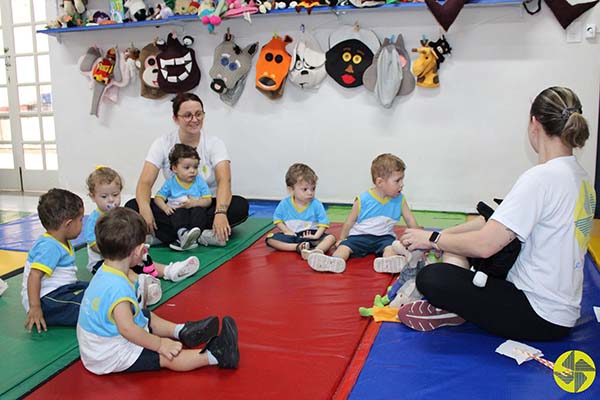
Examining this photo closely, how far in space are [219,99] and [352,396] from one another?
4.19 meters

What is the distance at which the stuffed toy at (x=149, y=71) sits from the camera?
563 cm

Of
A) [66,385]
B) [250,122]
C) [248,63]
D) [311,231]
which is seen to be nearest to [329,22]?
[248,63]

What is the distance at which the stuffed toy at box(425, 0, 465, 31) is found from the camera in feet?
14.8

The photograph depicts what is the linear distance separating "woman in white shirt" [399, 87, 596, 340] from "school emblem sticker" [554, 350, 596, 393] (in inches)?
4.4

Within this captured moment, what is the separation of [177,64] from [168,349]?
4.02 meters

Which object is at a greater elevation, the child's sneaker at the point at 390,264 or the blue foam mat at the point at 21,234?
the child's sneaker at the point at 390,264

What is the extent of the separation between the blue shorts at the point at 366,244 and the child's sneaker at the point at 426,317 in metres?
1.05

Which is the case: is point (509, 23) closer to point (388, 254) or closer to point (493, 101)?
point (493, 101)

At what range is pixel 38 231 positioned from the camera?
171 inches

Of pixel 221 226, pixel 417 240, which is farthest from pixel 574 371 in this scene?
pixel 221 226

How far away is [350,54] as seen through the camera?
16.6 feet

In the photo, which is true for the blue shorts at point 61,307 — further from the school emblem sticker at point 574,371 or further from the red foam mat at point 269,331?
the school emblem sticker at point 574,371

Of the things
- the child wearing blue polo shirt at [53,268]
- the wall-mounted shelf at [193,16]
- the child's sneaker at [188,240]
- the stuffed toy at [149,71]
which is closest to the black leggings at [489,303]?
the child wearing blue polo shirt at [53,268]

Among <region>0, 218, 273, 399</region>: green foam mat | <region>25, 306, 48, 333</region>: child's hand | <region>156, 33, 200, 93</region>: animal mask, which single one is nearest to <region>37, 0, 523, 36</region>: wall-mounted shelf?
<region>156, 33, 200, 93</region>: animal mask
